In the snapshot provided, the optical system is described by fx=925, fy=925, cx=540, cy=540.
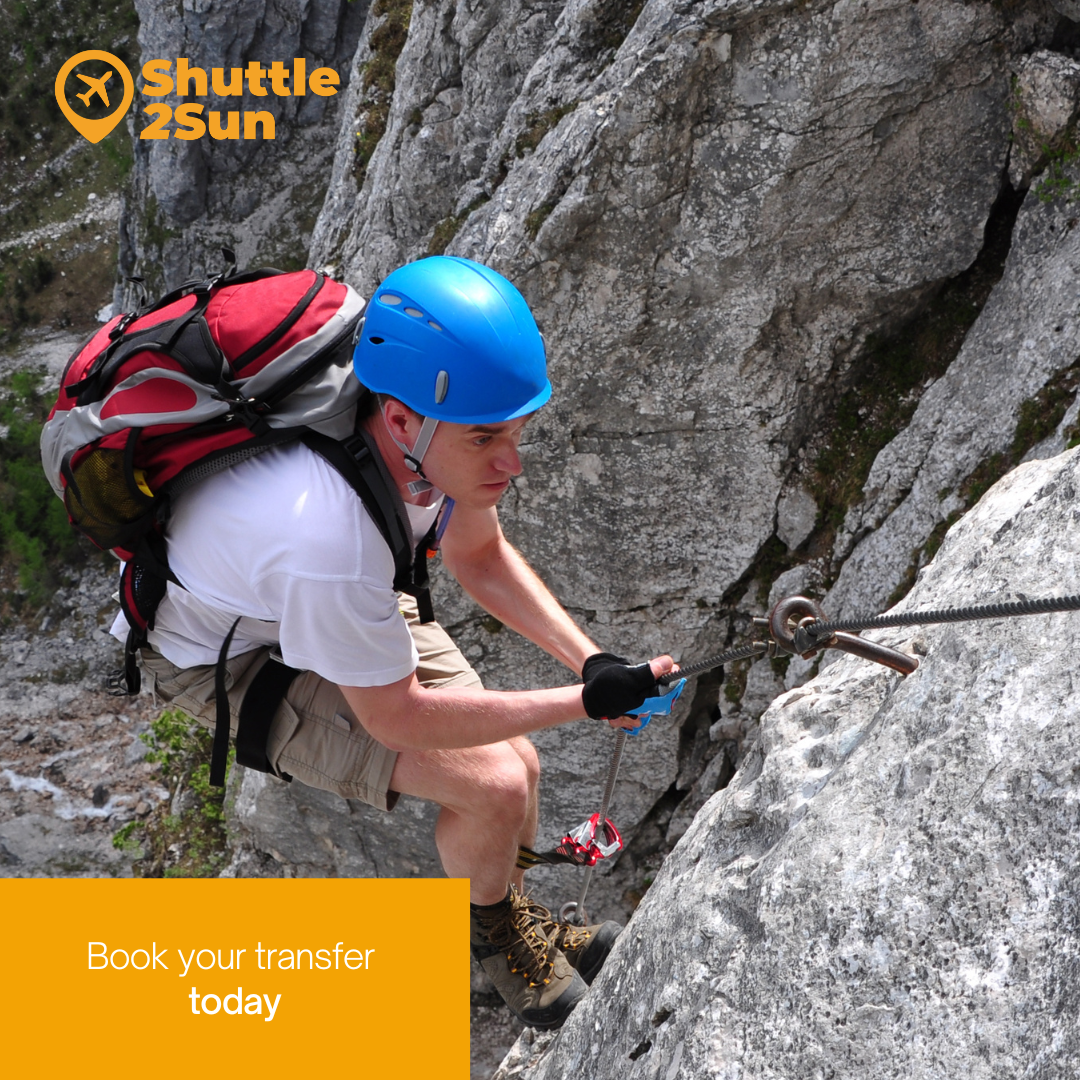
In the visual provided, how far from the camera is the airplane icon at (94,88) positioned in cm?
5472

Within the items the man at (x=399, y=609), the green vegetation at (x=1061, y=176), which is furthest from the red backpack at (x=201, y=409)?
the green vegetation at (x=1061, y=176)

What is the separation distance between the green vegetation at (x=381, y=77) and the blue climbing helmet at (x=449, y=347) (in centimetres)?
767

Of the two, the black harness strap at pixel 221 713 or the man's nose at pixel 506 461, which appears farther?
the black harness strap at pixel 221 713

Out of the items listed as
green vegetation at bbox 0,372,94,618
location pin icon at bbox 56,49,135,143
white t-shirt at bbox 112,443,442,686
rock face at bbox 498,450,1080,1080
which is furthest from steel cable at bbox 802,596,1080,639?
location pin icon at bbox 56,49,135,143

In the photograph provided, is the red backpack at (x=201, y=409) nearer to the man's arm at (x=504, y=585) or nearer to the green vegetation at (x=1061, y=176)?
the man's arm at (x=504, y=585)

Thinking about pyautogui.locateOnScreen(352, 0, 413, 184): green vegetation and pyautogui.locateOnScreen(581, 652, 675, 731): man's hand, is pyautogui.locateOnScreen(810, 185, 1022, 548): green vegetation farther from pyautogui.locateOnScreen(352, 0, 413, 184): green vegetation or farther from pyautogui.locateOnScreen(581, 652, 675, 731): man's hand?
pyautogui.locateOnScreen(352, 0, 413, 184): green vegetation

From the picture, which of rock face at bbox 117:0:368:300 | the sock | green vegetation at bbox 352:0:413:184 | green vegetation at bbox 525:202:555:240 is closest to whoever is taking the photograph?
the sock

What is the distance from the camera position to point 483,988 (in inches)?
400

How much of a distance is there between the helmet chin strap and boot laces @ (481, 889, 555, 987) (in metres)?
2.36

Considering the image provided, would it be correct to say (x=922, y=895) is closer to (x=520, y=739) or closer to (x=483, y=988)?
(x=520, y=739)

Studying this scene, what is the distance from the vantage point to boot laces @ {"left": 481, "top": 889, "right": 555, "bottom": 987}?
4996 mm

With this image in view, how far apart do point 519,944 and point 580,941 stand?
0.44 m

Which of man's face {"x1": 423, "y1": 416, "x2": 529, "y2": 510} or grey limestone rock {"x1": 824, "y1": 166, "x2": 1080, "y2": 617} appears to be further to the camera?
grey limestone rock {"x1": 824, "y1": 166, "x2": 1080, "y2": 617}

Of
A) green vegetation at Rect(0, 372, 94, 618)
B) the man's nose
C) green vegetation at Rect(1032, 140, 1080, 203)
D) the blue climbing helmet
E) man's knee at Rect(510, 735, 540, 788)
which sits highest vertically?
green vegetation at Rect(1032, 140, 1080, 203)
